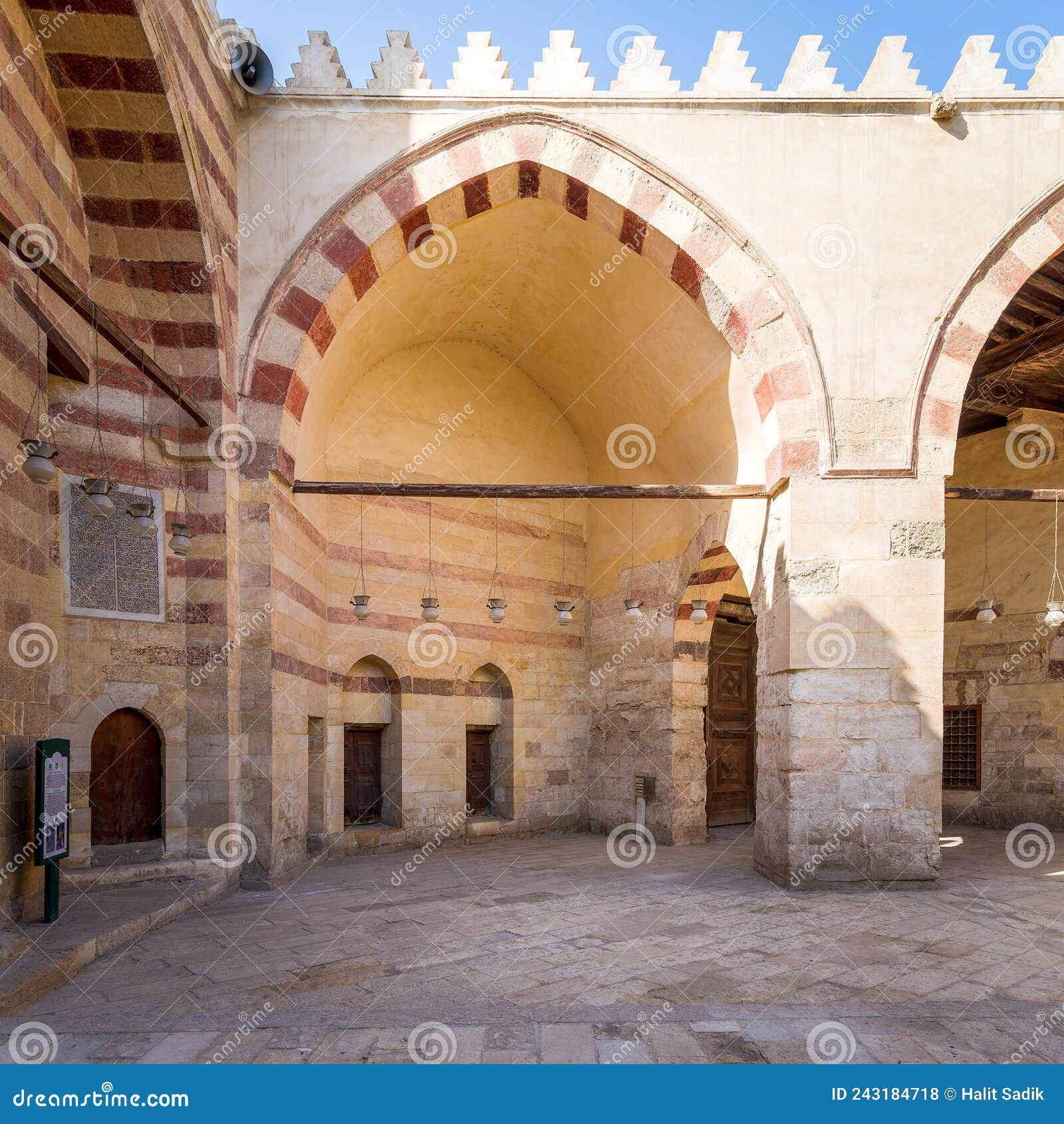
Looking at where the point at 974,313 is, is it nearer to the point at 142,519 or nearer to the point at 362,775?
the point at 142,519

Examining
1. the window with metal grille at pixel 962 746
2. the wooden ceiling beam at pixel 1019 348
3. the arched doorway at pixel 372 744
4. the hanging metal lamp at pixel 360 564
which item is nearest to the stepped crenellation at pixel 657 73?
the wooden ceiling beam at pixel 1019 348

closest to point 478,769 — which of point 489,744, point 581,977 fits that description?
point 489,744

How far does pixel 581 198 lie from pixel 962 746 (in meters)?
8.18

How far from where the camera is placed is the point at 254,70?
6.61 m

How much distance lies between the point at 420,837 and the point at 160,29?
6.83m

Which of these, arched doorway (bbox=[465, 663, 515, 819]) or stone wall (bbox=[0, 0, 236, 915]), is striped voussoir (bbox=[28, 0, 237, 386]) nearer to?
stone wall (bbox=[0, 0, 236, 915])

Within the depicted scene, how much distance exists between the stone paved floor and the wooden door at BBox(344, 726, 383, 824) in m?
1.93

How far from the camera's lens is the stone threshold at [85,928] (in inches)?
150

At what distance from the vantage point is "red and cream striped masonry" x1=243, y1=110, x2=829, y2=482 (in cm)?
653

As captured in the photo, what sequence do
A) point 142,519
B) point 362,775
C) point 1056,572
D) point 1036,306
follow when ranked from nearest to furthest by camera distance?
point 142,519 → point 1036,306 → point 362,775 → point 1056,572

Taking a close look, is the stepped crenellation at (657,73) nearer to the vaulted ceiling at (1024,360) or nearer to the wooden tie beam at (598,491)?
the vaulted ceiling at (1024,360)

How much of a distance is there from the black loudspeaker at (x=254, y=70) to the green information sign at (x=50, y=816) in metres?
4.98

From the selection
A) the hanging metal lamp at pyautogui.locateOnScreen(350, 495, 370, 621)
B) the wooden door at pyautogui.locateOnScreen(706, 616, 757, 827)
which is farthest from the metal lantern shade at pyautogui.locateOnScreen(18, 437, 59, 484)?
the wooden door at pyautogui.locateOnScreen(706, 616, 757, 827)

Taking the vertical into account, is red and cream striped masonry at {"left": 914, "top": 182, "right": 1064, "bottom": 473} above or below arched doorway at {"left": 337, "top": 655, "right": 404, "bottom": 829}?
above
